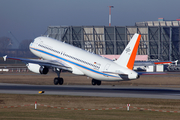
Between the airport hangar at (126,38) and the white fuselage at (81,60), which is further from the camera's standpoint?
the airport hangar at (126,38)

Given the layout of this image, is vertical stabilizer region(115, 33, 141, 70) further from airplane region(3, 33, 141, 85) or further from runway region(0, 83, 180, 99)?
runway region(0, 83, 180, 99)

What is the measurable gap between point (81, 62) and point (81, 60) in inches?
13.0

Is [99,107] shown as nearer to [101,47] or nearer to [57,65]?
[57,65]

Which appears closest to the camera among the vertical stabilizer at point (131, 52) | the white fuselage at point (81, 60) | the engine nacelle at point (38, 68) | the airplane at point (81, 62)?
the vertical stabilizer at point (131, 52)

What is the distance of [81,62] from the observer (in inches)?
2103

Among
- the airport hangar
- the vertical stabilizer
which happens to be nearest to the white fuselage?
the vertical stabilizer

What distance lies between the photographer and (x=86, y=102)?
112 feet

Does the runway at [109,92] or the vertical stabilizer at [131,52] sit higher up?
the vertical stabilizer at [131,52]

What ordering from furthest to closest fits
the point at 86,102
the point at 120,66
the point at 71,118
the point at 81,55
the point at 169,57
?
the point at 169,57 → the point at 81,55 → the point at 120,66 → the point at 86,102 → the point at 71,118

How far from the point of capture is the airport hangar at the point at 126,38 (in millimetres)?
133000

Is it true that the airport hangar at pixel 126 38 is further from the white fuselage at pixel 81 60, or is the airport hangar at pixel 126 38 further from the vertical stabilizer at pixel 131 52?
the vertical stabilizer at pixel 131 52

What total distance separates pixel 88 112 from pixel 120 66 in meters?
20.0

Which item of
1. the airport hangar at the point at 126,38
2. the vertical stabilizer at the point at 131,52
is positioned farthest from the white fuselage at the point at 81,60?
the airport hangar at the point at 126,38

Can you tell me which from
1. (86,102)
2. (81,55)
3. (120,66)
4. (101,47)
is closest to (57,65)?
(81,55)
